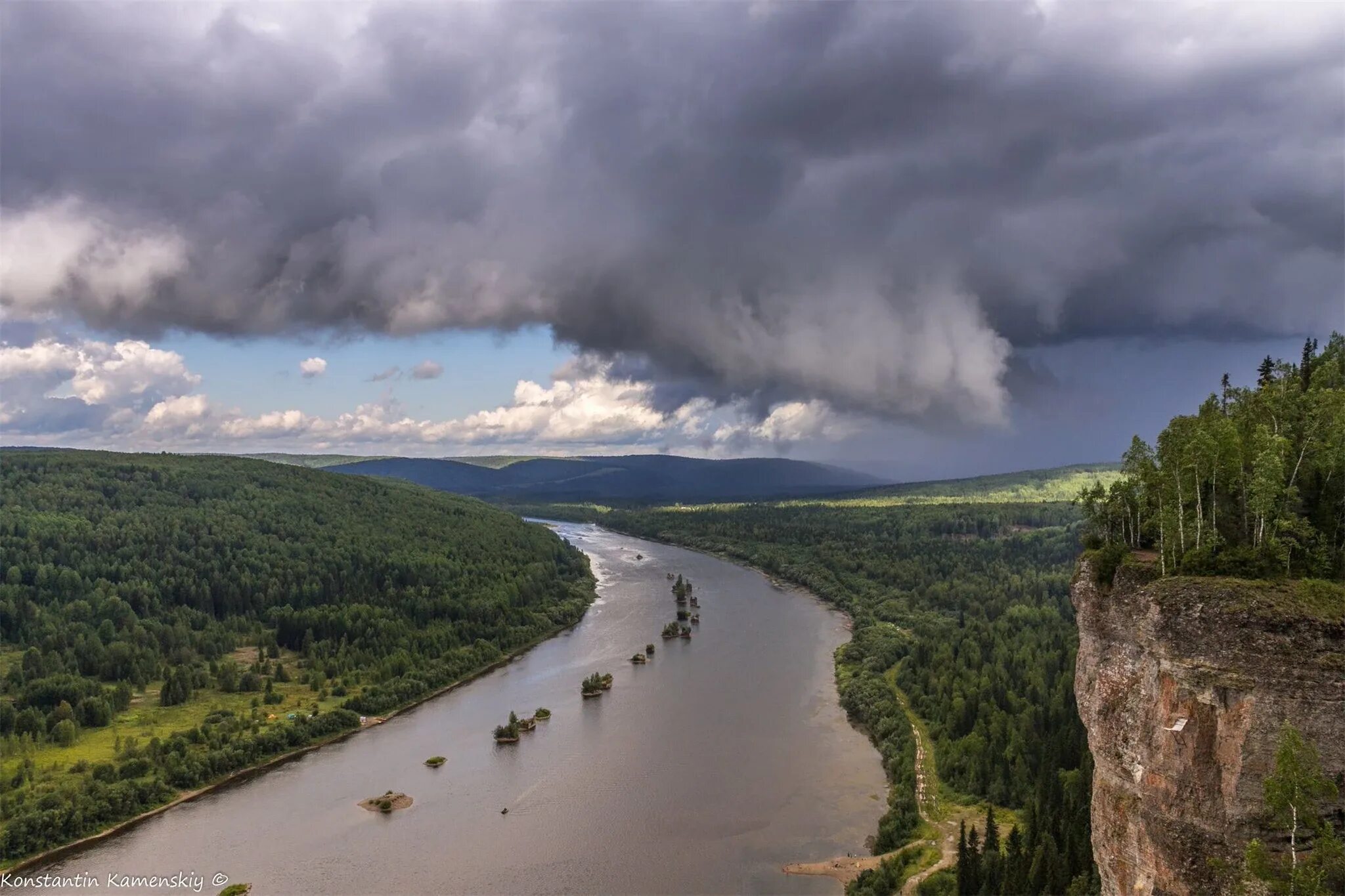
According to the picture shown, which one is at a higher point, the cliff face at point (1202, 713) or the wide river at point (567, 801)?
the cliff face at point (1202, 713)

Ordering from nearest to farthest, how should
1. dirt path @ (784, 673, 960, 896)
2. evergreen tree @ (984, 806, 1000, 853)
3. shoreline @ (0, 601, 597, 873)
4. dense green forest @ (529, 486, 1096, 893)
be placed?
evergreen tree @ (984, 806, 1000, 853)
dirt path @ (784, 673, 960, 896)
dense green forest @ (529, 486, 1096, 893)
shoreline @ (0, 601, 597, 873)

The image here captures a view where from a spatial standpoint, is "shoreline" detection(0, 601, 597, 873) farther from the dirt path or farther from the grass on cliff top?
the grass on cliff top

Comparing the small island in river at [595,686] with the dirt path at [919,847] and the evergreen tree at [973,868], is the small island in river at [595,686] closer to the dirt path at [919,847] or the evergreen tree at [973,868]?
the dirt path at [919,847]

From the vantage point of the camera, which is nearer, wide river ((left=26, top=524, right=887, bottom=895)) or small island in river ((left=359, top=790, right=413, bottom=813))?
wide river ((left=26, top=524, right=887, bottom=895))

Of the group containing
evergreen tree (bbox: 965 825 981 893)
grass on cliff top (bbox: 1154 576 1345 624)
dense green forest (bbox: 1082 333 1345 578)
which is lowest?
evergreen tree (bbox: 965 825 981 893)

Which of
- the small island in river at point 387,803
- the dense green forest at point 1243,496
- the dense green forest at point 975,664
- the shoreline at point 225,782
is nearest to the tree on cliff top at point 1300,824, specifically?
the dense green forest at point 1243,496

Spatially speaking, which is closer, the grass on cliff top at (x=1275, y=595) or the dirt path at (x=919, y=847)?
the grass on cliff top at (x=1275, y=595)

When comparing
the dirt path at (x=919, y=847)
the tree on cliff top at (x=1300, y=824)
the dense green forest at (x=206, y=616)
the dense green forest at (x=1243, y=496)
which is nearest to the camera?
the tree on cliff top at (x=1300, y=824)

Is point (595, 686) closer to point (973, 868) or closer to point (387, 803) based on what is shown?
point (387, 803)

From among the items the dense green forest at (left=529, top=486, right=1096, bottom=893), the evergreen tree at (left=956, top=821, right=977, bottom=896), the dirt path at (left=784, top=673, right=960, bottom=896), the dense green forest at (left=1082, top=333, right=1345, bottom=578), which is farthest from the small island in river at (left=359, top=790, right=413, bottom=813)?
the dense green forest at (left=1082, top=333, right=1345, bottom=578)
